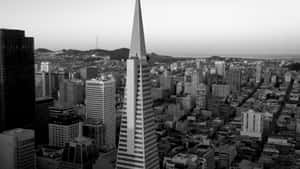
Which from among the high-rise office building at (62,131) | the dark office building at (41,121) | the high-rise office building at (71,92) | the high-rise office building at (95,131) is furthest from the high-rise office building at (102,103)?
the high-rise office building at (71,92)

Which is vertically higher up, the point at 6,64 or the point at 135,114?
the point at 6,64

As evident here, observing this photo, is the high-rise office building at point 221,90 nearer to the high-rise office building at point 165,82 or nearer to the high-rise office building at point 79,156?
the high-rise office building at point 165,82

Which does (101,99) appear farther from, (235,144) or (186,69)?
(186,69)

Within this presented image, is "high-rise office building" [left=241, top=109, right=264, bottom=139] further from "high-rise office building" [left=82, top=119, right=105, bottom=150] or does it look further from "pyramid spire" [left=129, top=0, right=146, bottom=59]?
"pyramid spire" [left=129, top=0, right=146, bottom=59]

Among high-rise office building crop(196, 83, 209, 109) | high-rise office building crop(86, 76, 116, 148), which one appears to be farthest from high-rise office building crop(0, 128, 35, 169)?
high-rise office building crop(196, 83, 209, 109)

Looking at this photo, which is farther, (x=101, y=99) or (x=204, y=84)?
(x=204, y=84)

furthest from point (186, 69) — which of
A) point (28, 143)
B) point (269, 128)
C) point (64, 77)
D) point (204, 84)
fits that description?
point (28, 143)

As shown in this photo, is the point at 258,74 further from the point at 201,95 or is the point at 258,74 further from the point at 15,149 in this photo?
the point at 15,149
